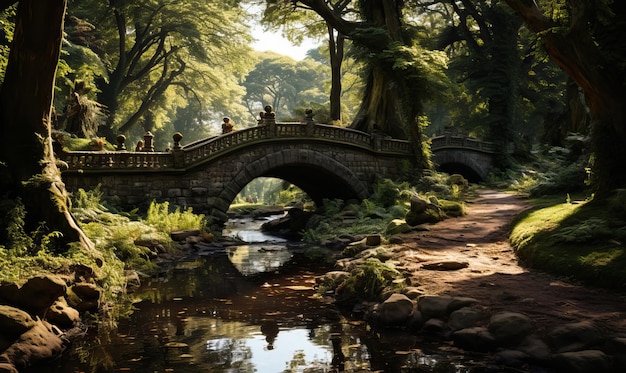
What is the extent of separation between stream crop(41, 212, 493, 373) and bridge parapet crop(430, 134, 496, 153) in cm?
2350

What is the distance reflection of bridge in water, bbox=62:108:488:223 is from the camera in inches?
676

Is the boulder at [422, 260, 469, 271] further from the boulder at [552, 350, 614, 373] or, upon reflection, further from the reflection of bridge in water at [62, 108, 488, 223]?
the reflection of bridge in water at [62, 108, 488, 223]

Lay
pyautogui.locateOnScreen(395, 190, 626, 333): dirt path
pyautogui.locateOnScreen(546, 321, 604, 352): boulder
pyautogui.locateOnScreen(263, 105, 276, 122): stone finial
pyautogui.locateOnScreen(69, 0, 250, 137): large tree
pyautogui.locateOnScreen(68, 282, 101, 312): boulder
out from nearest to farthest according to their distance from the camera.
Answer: pyautogui.locateOnScreen(546, 321, 604, 352): boulder
pyautogui.locateOnScreen(395, 190, 626, 333): dirt path
pyautogui.locateOnScreen(68, 282, 101, 312): boulder
pyautogui.locateOnScreen(263, 105, 276, 122): stone finial
pyautogui.locateOnScreen(69, 0, 250, 137): large tree

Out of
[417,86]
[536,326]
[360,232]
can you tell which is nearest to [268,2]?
[417,86]

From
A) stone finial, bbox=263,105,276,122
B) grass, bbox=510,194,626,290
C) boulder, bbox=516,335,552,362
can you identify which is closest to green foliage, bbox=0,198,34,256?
boulder, bbox=516,335,552,362

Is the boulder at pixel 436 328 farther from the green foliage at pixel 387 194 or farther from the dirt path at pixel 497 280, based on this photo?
the green foliage at pixel 387 194

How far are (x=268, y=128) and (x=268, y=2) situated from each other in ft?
42.8

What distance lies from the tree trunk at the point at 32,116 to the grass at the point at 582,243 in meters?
8.95

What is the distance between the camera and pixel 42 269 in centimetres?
802

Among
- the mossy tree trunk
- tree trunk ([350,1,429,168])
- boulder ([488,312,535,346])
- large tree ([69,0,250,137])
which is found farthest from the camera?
large tree ([69,0,250,137])

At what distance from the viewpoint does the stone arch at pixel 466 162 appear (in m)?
33.1

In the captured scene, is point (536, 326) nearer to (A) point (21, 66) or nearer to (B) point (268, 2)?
(A) point (21, 66)

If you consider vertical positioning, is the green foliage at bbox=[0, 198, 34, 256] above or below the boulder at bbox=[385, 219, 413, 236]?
above

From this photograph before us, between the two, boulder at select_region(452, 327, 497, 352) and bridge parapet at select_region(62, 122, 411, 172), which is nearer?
boulder at select_region(452, 327, 497, 352)
